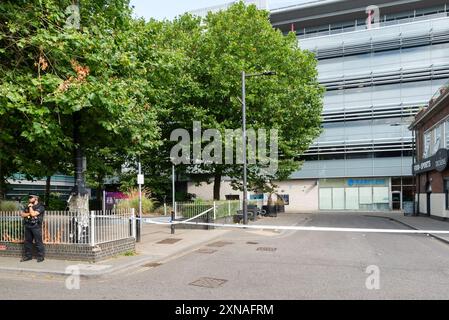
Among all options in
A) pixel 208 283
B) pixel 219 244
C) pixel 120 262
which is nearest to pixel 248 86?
pixel 219 244

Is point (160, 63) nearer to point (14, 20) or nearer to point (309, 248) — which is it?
point (14, 20)

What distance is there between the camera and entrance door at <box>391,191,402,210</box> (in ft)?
127

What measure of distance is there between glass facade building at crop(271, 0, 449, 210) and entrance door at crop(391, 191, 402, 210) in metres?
0.10

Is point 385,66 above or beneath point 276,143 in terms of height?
above


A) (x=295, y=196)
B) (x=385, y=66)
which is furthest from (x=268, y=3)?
(x=295, y=196)

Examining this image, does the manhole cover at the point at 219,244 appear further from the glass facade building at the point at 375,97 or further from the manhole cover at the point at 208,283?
the glass facade building at the point at 375,97

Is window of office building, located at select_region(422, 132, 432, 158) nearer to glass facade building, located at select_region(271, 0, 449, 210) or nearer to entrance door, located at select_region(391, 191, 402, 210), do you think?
glass facade building, located at select_region(271, 0, 449, 210)

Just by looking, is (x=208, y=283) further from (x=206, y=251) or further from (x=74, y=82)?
Answer: (x=74, y=82)

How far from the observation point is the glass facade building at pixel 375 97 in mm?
37750

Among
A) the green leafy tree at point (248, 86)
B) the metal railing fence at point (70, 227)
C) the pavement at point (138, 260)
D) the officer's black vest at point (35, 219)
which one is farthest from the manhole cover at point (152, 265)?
the green leafy tree at point (248, 86)

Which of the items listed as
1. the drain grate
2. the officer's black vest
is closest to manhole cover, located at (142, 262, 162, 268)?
the drain grate

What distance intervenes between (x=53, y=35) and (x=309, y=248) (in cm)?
920
